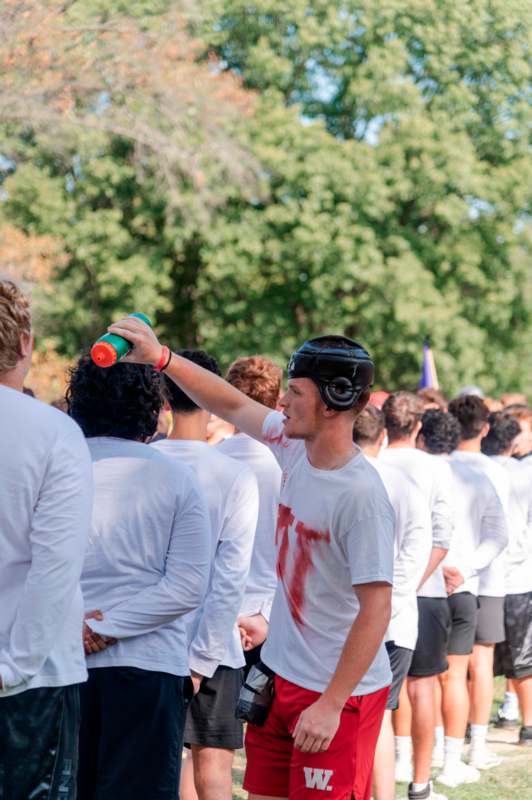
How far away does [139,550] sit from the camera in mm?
3863

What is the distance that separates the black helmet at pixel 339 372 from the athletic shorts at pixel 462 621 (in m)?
4.11

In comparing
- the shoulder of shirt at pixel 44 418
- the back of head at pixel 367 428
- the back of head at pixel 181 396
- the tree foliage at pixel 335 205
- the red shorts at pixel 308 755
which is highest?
the shoulder of shirt at pixel 44 418

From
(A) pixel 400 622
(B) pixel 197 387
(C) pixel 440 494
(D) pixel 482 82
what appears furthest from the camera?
(D) pixel 482 82

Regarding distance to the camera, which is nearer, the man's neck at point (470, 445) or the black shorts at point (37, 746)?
the black shorts at point (37, 746)

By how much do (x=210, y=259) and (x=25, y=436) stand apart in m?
23.3

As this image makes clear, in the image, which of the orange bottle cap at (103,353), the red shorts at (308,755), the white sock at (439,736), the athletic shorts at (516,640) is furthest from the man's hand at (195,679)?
the athletic shorts at (516,640)

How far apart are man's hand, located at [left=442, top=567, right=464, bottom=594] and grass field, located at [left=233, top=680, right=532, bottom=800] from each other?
1.14m

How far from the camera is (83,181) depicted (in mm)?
25609

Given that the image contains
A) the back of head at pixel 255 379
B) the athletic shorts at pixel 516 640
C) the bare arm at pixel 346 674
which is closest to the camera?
the bare arm at pixel 346 674

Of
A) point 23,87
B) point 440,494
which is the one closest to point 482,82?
point 23,87

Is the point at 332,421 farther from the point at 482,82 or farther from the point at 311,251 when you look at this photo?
the point at 482,82

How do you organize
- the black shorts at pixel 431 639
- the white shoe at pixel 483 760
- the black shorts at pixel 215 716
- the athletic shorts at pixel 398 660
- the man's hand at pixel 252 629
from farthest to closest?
the white shoe at pixel 483 760, the black shorts at pixel 431 639, the athletic shorts at pixel 398 660, the man's hand at pixel 252 629, the black shorts at pixel 215 716

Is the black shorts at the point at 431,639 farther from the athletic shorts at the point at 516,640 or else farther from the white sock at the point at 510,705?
the white sock at the point at 510,705

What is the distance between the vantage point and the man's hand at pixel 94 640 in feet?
12.4
